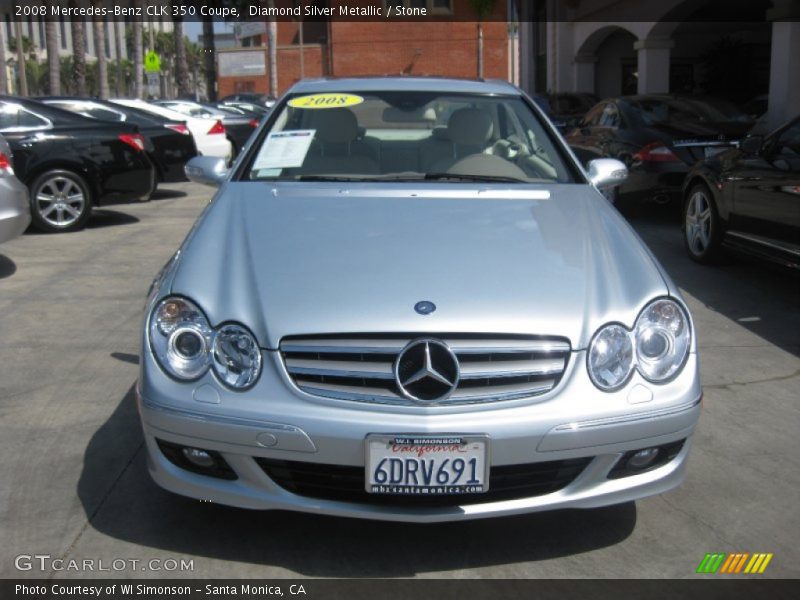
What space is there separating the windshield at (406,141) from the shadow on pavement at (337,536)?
5.25 ft

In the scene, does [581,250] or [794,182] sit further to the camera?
[794,182]

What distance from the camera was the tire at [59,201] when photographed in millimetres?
9828

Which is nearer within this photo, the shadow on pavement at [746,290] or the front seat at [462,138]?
the front seat at [462,138]

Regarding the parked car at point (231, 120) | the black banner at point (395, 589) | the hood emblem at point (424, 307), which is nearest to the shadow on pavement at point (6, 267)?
the black banner at point (395, 589)

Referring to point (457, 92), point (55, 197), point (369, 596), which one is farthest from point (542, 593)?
point (55, 197)

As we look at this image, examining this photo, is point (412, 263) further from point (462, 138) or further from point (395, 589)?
point (462, 138)

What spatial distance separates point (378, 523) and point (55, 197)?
7.60 metres

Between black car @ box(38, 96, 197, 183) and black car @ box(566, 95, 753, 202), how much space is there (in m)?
5.22

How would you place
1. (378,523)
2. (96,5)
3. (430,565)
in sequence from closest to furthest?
(430,565)
(378,523)
(96,5)

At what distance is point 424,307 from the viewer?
3.04 meters

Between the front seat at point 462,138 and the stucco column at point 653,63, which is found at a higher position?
the stucco column at point 653,63

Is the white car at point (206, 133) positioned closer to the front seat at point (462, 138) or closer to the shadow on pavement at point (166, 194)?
the shadow on pavement at point (166, 194)

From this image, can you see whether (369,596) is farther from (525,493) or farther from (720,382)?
(720,382)

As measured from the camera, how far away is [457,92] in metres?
4.96
